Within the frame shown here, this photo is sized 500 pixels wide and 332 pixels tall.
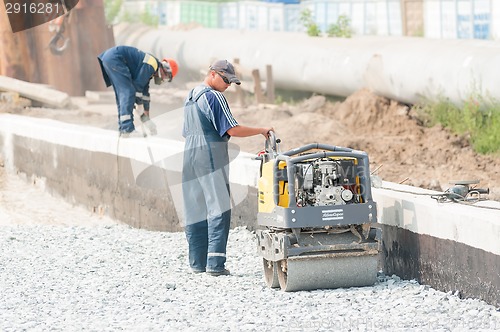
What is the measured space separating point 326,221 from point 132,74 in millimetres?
6611

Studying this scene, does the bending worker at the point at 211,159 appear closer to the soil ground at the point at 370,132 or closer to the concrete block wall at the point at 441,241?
the concrete block wall at the point at 441,241

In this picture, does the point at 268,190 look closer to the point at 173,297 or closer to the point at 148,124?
the point at 173,297

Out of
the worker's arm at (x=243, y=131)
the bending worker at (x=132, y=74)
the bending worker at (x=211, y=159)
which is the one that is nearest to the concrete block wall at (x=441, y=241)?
the worker's arm at (x=243, y=131)

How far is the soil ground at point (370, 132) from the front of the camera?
14.7 metres

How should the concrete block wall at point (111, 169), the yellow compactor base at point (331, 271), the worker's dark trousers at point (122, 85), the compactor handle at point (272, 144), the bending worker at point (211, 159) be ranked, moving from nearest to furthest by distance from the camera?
the yellow compactor base at point (331, 271) < the compactor handle at point (272, 144) < the bending worker at point (211, 159) < the concrete block wall at point (111, 169) < the worker's dark trousers at point (122, 85)

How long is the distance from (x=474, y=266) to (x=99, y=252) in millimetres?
4251

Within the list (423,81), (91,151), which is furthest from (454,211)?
(423,81)

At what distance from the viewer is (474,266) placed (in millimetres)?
7727

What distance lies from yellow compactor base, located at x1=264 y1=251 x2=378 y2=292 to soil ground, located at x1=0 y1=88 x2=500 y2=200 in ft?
13.7

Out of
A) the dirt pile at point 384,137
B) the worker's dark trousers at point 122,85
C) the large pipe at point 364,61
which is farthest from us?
the large pipe at point 364,61

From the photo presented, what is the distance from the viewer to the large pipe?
16.9 meters

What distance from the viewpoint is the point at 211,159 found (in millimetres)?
9336

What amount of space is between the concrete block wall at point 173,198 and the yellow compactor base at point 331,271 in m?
0.39

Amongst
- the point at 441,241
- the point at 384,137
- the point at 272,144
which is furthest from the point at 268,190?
the point at 384,137
